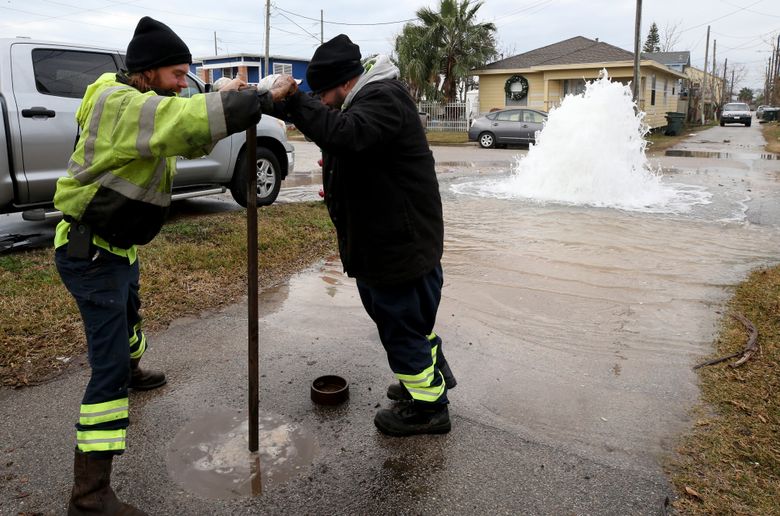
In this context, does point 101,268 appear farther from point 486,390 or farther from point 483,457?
point 486,390

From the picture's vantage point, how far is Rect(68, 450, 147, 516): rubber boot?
8.23 feet

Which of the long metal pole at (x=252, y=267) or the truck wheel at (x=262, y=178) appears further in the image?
the truck wheel at (x=262, y=178)

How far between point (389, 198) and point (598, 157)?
854 centimetres

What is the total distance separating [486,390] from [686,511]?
4.39 ft

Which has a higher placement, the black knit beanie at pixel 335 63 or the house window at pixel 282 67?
the house window at pixel 282 67

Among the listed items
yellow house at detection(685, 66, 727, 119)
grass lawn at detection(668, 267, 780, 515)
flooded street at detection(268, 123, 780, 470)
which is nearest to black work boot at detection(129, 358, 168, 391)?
flooded street at detection(268, 123, 780, 470)

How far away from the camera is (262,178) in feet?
28.7

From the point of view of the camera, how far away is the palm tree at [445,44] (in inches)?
1259

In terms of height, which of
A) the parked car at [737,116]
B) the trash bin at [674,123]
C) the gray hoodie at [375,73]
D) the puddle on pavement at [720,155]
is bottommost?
the puddle on pavement at [720,155]

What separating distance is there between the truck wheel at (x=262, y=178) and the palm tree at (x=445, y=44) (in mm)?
24874

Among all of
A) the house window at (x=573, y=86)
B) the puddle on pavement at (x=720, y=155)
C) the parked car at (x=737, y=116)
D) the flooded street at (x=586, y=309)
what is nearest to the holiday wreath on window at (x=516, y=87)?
the house window at (x=573, y=86)

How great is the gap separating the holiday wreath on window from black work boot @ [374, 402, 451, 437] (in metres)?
31.4

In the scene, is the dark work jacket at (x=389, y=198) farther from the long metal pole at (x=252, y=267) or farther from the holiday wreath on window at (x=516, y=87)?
the holiday wreath on window at (x=516, y=87)

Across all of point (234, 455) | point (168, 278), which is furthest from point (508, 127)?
point (234, 455)
